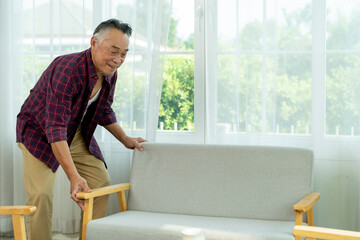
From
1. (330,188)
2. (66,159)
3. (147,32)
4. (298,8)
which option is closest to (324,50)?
(298,8)

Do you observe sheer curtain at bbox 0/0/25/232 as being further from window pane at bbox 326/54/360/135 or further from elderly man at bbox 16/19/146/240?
window pane at bbox 326/54/360/135

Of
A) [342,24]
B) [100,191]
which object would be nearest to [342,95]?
[342,24]

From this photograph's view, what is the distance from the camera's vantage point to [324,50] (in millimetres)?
2789

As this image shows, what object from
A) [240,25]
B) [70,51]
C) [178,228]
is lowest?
[178,228]

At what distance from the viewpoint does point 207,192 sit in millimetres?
2676

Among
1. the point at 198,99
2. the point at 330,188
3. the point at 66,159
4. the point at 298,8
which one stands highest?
the point at 298,8

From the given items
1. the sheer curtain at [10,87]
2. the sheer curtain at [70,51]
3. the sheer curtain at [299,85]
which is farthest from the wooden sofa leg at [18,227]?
the sheer curtain at [10,87]

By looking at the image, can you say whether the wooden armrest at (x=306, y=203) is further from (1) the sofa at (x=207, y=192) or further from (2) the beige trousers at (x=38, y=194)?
(2) the beige trousers at (x=38, y=194)

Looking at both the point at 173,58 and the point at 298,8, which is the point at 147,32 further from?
the point at 298,8

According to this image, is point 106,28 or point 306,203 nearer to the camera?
point 306,203

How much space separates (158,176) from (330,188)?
1051 mm

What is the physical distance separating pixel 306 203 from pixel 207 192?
62cm

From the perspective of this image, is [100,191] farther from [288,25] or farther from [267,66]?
[288,25]

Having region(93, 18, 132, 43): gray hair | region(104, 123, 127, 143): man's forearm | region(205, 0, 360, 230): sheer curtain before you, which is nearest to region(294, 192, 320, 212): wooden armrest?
region(205, 0, 360, 230): sheer curtain
